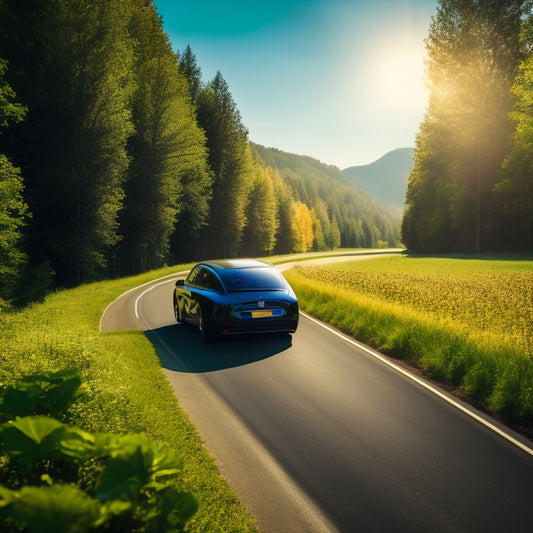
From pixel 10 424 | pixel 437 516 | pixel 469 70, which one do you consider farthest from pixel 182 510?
pixel 469 70

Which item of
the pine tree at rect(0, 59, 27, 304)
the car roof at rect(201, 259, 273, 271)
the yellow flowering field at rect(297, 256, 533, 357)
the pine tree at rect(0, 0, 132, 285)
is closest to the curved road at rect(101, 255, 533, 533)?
the car roof at rect(201, 259, 273, 271)

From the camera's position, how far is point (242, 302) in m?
9.31

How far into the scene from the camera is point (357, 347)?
9.91 meters

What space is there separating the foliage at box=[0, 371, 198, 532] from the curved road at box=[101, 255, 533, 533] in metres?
2.52

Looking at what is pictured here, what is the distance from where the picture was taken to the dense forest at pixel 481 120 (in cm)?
4081

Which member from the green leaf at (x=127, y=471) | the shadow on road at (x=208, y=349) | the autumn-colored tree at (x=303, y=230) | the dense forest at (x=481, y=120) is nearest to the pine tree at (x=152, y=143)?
the shadow on road at (x=208, y=349)

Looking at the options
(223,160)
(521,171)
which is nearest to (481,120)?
(521,171)

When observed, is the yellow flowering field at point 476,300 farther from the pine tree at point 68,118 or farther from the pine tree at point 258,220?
the pine tree at point 258,220

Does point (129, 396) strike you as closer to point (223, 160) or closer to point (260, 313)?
point (260, 313)

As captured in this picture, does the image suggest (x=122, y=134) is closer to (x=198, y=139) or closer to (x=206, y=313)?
(x=198, y=139)

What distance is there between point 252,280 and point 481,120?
4475 centimetres

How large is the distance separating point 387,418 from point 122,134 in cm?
1990

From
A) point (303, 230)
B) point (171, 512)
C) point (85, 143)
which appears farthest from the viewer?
point (303, 230)

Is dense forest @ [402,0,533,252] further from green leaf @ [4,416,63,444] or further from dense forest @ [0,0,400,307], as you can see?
green leaf @ [4,416,63,444]
